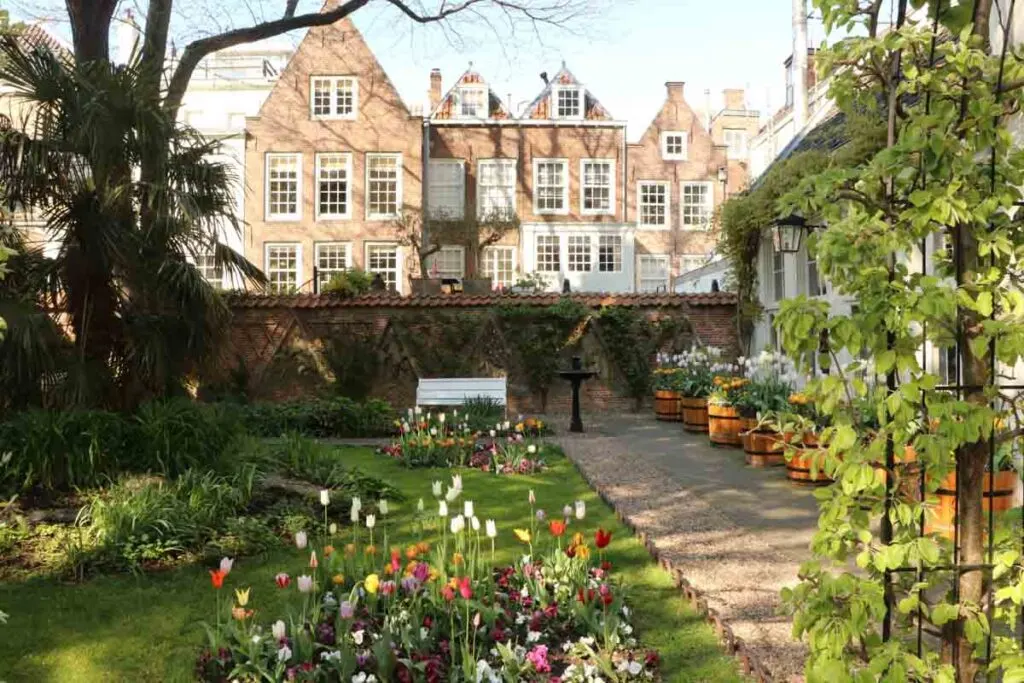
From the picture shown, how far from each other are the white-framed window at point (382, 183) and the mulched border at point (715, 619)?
76.4 feet

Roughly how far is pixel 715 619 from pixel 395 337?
1315 cm

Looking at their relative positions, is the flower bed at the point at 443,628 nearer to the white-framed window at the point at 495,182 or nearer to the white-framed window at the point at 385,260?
the white-framed window at the point at 385,260

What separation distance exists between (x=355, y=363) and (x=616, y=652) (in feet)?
43.6

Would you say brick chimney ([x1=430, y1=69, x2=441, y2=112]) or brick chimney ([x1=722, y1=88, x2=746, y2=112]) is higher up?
brick chimney ([x1=722, y1=88, x2=746, y2=112])

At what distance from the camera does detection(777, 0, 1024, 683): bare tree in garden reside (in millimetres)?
2293

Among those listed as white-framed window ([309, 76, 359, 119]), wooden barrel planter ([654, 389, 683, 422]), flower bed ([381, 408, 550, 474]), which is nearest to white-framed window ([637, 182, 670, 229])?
white-framed window ([309, 76, 359, 119])

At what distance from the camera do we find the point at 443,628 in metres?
3.96

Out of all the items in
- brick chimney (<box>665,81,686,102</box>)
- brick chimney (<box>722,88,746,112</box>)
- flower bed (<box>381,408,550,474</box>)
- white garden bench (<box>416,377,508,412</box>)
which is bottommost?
flower bed (<box>381,408,550,474</box>)

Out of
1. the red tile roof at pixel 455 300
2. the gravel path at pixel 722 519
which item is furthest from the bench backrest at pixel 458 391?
the red tile roof at pixel 455 300

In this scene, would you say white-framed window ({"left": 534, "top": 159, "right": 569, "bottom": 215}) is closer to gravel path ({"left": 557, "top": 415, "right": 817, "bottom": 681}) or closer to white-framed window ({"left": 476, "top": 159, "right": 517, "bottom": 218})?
white-framed window ({"left": 476, "top": 159, "right": 517, "bottom": 218})

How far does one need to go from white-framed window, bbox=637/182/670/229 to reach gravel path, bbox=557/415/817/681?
2179cm

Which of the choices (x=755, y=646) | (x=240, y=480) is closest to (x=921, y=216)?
(x=755, y=646)

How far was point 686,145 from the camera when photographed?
3341 cm

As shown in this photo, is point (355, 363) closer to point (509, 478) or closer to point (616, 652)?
point (509, 478)
